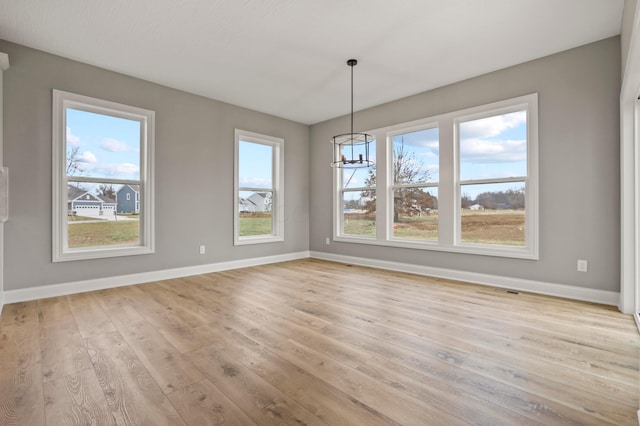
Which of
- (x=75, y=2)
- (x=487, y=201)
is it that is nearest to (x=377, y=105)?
(x=487, y=201)

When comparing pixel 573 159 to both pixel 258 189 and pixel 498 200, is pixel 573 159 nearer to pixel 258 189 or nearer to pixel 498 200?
pixel 498 200

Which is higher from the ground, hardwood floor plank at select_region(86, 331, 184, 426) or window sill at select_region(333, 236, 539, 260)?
window sill at select_region(333, 236, 539, 260)

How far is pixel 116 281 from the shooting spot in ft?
13.0

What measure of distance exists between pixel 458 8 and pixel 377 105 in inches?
100

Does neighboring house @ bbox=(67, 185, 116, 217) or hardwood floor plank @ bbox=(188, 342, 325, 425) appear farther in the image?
neighboring house @ bbox=(67, 185, 116, 217)

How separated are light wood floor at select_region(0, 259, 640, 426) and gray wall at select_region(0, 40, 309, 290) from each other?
2.03 ft

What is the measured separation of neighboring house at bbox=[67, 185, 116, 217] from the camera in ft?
12.3

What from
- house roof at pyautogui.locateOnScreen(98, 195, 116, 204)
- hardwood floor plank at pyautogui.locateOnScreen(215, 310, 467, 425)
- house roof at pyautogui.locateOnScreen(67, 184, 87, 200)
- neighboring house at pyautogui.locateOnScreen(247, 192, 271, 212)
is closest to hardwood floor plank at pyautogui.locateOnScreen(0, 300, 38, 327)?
house roof at pyautogui.locateOnScreen(67, 184, 87, 200)

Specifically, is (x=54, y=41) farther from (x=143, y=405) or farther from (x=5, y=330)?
(x=143, y=405)

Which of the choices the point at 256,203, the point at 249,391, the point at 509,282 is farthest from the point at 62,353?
the point at 509,282

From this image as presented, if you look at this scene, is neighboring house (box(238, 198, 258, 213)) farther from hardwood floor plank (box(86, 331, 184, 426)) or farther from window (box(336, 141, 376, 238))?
hardwood floor plank (box(86, 331, 184, 426))

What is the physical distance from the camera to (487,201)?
13.5ft

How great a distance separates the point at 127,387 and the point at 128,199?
3.12m

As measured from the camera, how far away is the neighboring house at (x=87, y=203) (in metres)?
3.76
